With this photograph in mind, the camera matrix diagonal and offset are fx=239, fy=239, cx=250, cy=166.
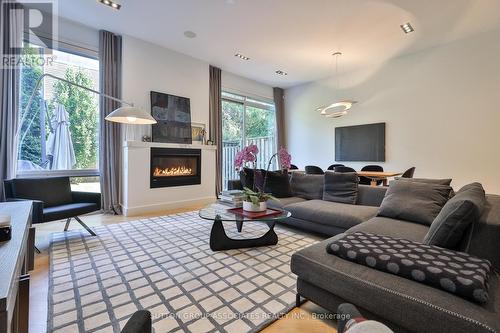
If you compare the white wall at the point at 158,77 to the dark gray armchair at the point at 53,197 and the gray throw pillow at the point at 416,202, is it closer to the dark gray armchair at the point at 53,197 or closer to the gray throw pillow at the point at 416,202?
the dark gray armchair at the point at 53,197

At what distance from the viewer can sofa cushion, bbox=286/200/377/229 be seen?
2652 millimetres

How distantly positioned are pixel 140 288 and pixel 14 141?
3.26m

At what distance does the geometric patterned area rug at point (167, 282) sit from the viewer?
150cm

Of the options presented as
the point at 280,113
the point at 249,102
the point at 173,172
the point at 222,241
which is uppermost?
the point at 249,102

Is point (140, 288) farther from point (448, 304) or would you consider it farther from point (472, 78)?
point (472, 78)

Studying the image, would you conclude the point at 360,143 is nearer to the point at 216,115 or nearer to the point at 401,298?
the point at 216,115

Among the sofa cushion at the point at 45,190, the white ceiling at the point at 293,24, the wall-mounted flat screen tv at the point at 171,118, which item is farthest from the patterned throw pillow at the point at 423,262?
the wall-mounted flat screen tv at the point at 171,118

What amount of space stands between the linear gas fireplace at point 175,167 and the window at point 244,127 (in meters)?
1.13

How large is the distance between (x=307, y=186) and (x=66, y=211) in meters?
3.25

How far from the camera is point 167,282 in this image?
1.94 meters

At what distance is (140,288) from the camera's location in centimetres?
185

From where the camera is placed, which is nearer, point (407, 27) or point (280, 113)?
point (407, 27)

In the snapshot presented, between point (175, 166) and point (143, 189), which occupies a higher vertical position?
point (175, 166)

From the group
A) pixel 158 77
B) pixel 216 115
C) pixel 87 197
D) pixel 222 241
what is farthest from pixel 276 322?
pixel 216 115
